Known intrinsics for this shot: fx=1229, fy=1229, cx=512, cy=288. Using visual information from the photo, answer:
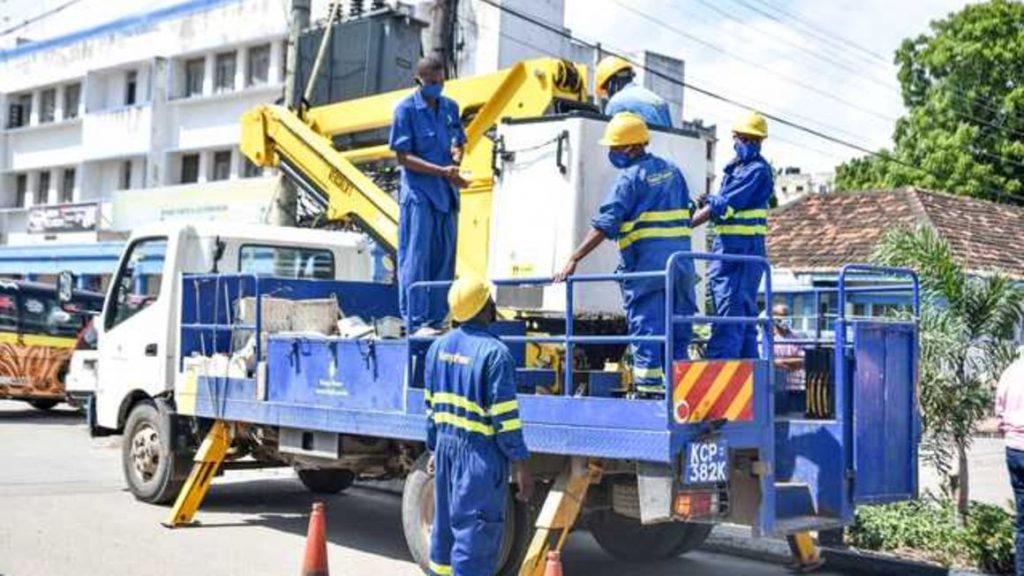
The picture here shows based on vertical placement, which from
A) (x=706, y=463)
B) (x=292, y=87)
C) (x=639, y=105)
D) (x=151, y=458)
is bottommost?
(x=151, y=458)

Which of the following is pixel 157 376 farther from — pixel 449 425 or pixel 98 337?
pixel 449 425

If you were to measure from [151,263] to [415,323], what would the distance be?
4.15m

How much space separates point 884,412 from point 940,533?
2268mm

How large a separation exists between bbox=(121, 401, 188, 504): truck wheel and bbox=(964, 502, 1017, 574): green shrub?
6.41 m

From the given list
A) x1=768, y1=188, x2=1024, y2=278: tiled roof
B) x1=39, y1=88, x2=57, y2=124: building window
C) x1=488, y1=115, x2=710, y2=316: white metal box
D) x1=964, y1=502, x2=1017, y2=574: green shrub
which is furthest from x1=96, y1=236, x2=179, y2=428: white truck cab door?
x1=39, y1=88, x2=57, y2=124: building window

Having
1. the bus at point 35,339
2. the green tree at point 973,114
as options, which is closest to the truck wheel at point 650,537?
the bus at point 35,339

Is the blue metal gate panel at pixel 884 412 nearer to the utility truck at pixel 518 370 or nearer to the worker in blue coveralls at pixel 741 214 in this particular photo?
the utility truck at pixel 518 370

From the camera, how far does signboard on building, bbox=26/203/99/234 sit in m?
38.8

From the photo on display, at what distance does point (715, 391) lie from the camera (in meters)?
6.54

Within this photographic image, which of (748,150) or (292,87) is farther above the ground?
(292,87)

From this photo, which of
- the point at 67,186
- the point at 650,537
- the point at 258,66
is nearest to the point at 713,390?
the point at 650,537

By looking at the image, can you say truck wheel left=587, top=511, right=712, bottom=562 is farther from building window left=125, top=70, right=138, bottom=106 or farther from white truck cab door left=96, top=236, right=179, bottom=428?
building window left=125, top=70, right=138, bottom=106

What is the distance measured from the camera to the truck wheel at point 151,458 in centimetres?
1055

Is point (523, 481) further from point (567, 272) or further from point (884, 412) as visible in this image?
point (884, 412)
